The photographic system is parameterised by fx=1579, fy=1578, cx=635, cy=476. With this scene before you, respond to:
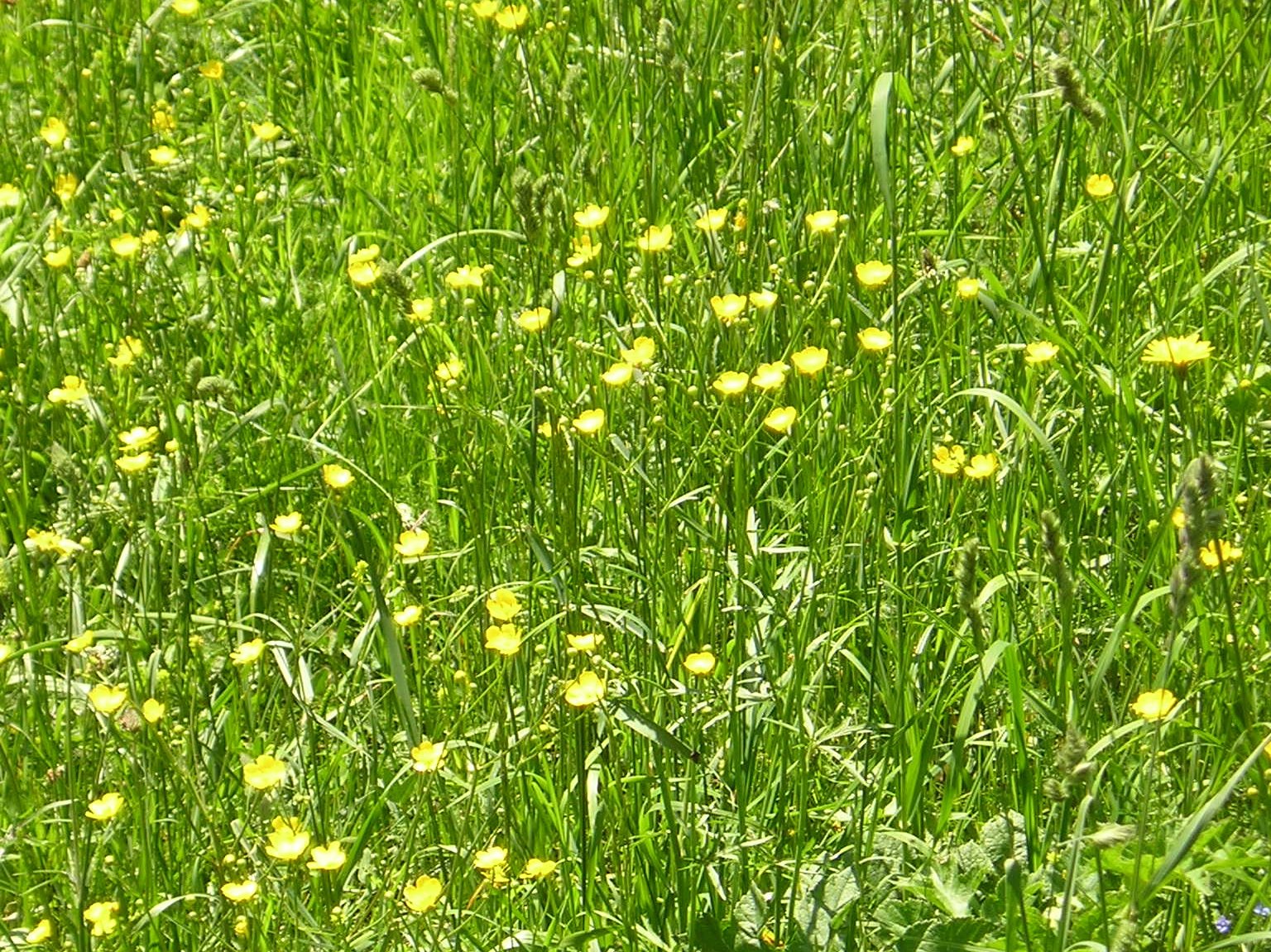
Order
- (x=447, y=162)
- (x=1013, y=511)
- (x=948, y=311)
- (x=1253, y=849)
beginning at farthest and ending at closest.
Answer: (x=447, y=162)
(x=948, y=311)
(x=1013, y=511)
(x=1253, y=849)

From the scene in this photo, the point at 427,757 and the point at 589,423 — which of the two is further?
the point at 589,423

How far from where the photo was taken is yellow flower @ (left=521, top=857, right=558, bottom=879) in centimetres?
163

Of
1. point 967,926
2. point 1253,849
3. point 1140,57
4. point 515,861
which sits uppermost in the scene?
point 1140,57

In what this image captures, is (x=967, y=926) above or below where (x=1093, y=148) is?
below

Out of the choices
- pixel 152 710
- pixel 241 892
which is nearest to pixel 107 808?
pixel 152 710

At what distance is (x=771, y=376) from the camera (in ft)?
6.33

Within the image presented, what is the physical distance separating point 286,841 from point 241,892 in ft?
0.22

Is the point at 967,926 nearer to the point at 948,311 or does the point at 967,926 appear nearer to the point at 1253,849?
the point at 1253,849

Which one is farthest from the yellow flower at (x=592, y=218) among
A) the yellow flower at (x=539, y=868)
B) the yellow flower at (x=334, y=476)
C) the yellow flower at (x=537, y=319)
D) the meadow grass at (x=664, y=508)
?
the yellow flower at (x=539, y=868)

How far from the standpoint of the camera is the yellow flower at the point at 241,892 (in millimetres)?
1587

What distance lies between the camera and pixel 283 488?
235 centimetres

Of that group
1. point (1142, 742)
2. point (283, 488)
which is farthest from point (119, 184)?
point (1142, 742)

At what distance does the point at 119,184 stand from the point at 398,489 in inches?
40.7

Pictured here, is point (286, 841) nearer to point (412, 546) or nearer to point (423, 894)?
point (423, 894)
